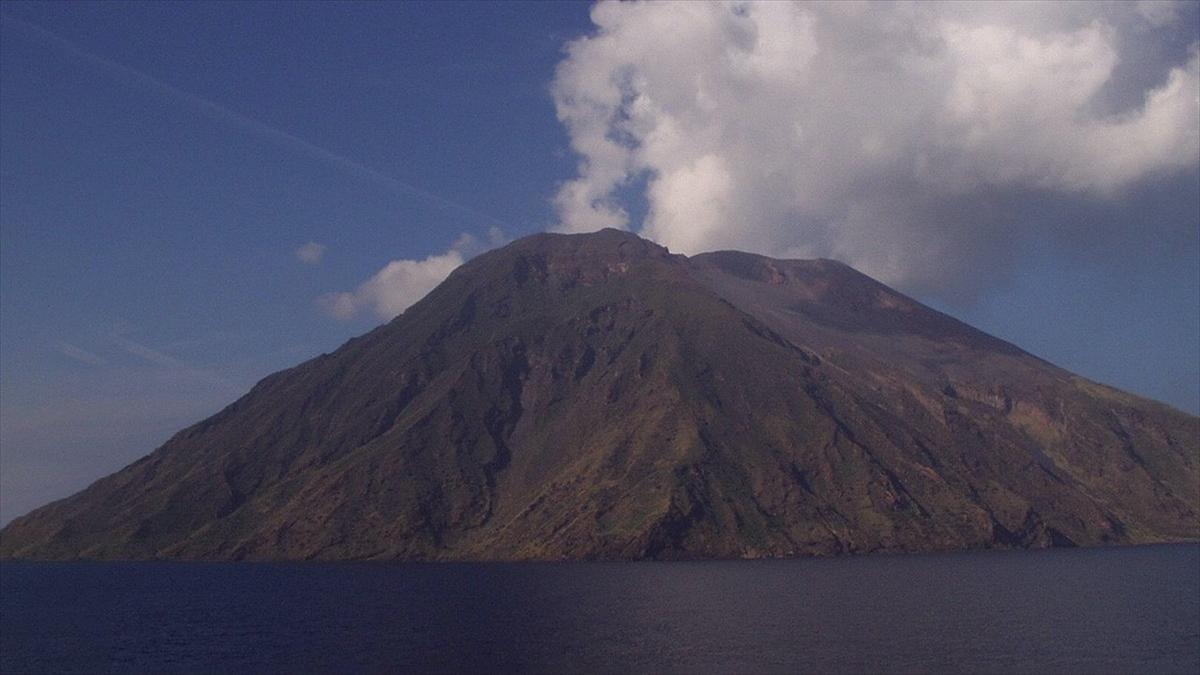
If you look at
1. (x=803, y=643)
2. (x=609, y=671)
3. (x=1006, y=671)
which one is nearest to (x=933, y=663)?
(x=1006, y=671)

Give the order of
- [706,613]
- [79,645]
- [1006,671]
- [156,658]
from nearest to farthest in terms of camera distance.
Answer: [1006,671] < [156,658] < [79,645] < [706,613]

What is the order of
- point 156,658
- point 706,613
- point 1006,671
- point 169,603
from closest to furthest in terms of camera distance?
point 1006,671, point 156,658, point 706,613, point 169,603

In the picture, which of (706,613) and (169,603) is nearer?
(706,613)

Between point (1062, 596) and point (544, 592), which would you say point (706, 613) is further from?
point (1062, 596)

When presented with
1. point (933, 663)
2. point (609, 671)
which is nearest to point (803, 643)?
point (933, 663)

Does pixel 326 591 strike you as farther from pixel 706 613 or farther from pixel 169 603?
pixel 706 613

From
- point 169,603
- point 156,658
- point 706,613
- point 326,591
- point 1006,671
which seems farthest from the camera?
point 326,591
